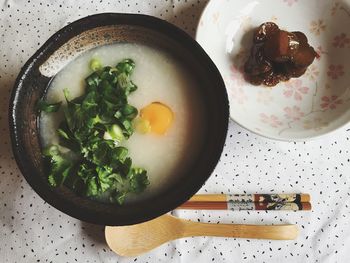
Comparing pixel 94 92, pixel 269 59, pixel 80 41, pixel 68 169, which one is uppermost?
pixel 269 59

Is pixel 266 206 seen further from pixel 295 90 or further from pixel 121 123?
pixel 121 123

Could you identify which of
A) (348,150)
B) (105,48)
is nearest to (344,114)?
(348,150)

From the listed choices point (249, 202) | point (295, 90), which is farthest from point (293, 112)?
point (249, 202)

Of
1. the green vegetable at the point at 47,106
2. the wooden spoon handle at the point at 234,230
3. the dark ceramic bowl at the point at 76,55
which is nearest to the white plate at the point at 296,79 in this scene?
the dark ceramic bowl at the point at 76,55

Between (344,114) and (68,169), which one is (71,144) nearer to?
(68,169)

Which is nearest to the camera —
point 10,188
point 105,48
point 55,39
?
point 55,39

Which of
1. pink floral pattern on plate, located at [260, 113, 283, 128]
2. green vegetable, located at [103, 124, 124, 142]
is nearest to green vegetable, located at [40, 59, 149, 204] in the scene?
green vegetable, located at [103, 124, 124, 142]
